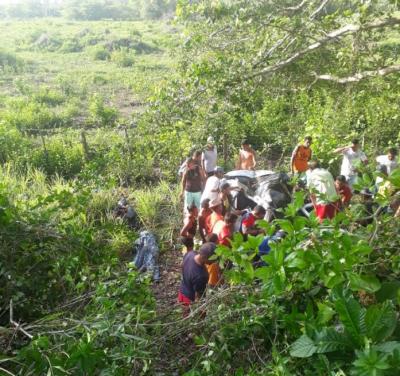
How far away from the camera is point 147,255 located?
6.05 meters

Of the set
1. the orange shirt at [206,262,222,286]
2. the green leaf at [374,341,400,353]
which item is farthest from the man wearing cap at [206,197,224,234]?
the green leaf at [374,341,400,353]

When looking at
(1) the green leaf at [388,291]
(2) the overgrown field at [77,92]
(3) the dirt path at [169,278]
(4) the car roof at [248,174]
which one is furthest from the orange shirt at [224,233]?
(1) the green leaf at [388,291]

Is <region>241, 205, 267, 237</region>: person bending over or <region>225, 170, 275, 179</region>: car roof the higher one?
<region>241, 205, 267, 237</region>: person bending over

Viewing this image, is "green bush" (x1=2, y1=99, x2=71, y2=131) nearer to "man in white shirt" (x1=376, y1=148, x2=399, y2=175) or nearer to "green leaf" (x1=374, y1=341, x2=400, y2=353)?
"man in white shirt" (x1=376, y1=148, x2=399, y2=175)

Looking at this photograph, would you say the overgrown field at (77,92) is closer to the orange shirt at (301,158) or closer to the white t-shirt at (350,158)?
the orange shirt at (301,158)

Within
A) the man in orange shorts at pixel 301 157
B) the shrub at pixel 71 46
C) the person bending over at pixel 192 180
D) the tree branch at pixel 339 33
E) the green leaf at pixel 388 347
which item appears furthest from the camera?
the shrub at pixel 71 46

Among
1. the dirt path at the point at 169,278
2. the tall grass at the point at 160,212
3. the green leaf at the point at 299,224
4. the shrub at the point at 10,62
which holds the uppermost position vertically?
the green leaf at the point at 299,224

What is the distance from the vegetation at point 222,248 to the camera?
1870 mm

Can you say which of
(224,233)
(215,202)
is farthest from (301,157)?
(224,233)

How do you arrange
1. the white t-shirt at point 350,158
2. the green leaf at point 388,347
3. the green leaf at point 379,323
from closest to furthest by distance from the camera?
the green leaf at point 388,347, the green leaf at point 379,323, the white t-shirt at point 350,158

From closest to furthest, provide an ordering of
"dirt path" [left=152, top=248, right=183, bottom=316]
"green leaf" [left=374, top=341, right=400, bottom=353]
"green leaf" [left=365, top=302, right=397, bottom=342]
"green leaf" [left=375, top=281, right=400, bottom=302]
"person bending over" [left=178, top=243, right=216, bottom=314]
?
"green leaf" [left=374, top=341, right=400, bottom=353], "green leaf" [left=365, top=302, right=397, bottom=342], "green leaf" [left=375, top=281, right=400, bottom=302], "person bending over" [left=178, top=243, right=216, bottom=314], "dirt path" [left=152, top=248, right=183, bottom=316]

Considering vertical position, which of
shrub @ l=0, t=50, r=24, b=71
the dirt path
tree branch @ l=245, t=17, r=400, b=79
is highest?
tree branch @ l=245, t=17, r=400, b=79

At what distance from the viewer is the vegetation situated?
73.6 inches

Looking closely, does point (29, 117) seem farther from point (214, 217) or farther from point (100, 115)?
point (214, 217)
